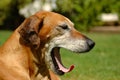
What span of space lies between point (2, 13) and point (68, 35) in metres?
18.2

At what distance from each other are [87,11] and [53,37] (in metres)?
18.9

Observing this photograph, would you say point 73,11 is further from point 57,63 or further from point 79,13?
point 57,63

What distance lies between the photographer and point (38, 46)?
557 centimetres

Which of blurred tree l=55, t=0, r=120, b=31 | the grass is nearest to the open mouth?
the grass

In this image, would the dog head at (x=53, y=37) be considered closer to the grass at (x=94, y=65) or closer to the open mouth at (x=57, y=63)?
the open mouth at (x=57, y=63)

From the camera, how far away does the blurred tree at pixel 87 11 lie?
79.7 feet

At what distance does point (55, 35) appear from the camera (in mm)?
5723

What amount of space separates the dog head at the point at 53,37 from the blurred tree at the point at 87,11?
59.7 ft

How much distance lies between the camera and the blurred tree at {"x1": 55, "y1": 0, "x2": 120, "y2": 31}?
24297mm

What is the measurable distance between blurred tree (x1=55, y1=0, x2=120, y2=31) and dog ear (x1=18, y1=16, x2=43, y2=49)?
1840 cm

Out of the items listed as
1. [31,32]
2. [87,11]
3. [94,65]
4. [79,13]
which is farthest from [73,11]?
[31,32]

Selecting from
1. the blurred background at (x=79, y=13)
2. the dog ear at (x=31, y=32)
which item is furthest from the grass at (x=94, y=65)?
the blurred background at (x=79, y=13)

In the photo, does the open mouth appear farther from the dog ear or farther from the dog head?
the dog ear

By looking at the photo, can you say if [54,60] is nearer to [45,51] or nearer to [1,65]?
[45,51]
